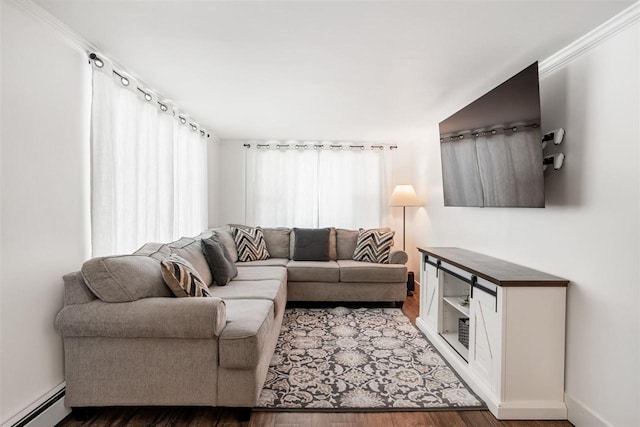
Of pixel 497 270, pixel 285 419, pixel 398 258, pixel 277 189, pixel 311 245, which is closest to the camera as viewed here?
pixel 285 419

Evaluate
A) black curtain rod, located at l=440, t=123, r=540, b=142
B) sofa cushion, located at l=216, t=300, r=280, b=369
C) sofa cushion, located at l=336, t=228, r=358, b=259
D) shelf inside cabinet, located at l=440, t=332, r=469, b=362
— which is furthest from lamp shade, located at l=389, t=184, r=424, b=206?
sofa cushion, located at l=216, t=300, r=280, b=369

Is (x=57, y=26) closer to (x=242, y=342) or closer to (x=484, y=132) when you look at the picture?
(x=242, y=342)

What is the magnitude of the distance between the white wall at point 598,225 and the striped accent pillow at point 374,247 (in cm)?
217

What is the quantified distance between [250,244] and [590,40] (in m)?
3.92

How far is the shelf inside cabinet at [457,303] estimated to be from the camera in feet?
8.87

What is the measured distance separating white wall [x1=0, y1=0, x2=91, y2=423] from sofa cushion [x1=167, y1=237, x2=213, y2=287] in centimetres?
77

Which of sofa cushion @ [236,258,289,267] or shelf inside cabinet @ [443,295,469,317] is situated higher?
sofa cushion @ [236,258,289,267]

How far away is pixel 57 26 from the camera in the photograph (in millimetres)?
1935

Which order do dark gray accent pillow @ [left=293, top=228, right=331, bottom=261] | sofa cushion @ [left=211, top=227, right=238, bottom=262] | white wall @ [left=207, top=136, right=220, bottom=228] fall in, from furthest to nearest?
white wall @ [left=207, top=136, right=220, bottom=228], dark gray accent pillow @ [left=293, top=228, right=331, bottom=261], sofa cushion @ [left=211, top=227, right=238, bottom=262]

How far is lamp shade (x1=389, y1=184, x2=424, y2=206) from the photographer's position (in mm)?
4934

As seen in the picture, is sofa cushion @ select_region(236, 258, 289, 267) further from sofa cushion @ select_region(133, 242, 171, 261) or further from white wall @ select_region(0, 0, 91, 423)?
white wall @ select_region(0, 0, 91, 423)

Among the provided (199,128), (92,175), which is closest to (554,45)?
(92,175)

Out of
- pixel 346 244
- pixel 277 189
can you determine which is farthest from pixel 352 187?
pixel 277 189

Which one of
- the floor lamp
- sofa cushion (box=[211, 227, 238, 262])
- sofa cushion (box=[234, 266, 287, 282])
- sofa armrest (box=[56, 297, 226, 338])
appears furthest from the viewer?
the floor lamp
